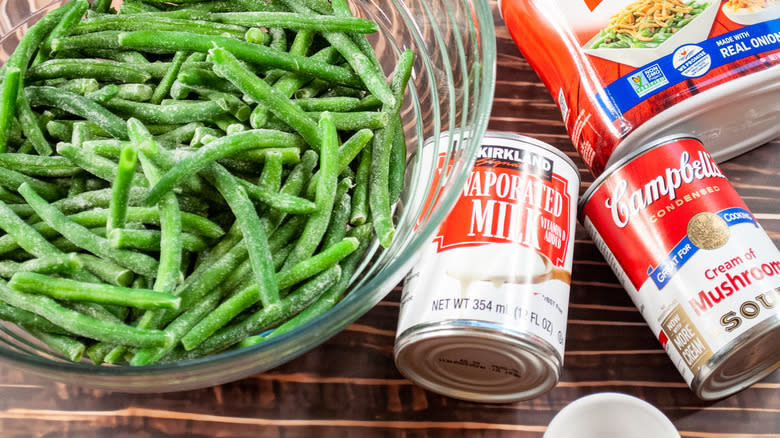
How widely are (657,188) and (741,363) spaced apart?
345 mm

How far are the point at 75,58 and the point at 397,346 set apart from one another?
2.59ft

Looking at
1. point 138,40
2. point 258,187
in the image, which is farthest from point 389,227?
point 138,40

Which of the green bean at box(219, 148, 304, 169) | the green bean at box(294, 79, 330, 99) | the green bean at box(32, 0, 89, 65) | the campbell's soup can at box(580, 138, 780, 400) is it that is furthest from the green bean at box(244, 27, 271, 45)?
the campbell's soup can at box(580, 138, 780, 400)

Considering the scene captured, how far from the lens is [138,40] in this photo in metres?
1.16

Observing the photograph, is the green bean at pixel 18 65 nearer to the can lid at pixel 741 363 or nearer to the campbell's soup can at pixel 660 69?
the campbell's soup can at pixel 660 69

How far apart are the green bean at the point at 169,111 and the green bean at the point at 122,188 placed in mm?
176

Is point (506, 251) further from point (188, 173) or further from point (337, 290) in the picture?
point (188, 173)

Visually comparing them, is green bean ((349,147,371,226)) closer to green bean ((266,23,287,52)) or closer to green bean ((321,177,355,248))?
green bean ((321,177,355,248))

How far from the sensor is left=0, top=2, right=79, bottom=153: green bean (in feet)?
3.53

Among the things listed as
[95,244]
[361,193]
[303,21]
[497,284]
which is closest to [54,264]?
[95,244]

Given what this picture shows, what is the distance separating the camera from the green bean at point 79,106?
1104mm

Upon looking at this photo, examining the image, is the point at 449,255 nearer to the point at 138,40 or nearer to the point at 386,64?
the point at 386,64

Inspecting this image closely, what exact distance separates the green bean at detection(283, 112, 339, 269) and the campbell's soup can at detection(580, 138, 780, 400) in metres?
0.53

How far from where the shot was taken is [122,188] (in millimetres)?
949
